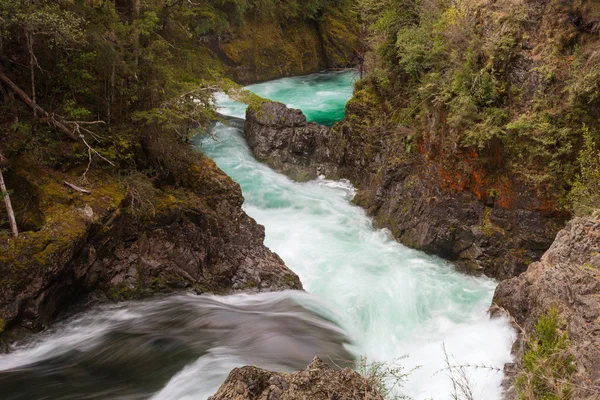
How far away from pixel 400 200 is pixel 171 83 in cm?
623

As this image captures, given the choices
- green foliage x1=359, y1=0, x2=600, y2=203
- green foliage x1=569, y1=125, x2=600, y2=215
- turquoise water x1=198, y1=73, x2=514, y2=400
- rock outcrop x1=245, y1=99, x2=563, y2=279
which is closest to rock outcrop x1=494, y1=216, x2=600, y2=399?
turquoise water x1=198, y1=73, x2=514, y2=400

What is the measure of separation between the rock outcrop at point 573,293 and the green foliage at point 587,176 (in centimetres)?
145

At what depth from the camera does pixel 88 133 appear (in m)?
7.96

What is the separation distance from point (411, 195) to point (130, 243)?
22.0ft

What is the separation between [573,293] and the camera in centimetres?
568

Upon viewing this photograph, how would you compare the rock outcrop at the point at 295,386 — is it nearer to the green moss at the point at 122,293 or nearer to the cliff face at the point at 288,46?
the green moss at the point at 122,293

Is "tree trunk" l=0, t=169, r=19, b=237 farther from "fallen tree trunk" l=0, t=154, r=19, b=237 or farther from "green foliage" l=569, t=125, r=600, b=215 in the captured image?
"green foliage" l=569, t=125, r=600, b=215

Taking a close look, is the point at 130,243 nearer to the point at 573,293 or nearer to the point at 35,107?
the point at 35,107

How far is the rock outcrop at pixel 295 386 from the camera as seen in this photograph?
11.8 ft

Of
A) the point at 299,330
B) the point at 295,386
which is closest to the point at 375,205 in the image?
the point at 299,330

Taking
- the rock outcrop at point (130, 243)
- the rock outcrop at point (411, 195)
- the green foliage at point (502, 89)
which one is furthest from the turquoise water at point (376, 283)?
the green foliage at point (502, 89)

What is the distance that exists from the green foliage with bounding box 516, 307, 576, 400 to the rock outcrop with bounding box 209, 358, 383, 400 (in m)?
1.56

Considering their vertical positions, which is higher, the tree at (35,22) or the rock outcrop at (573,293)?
the tree at (35,22)

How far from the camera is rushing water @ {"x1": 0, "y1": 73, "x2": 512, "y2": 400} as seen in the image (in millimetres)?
5938
